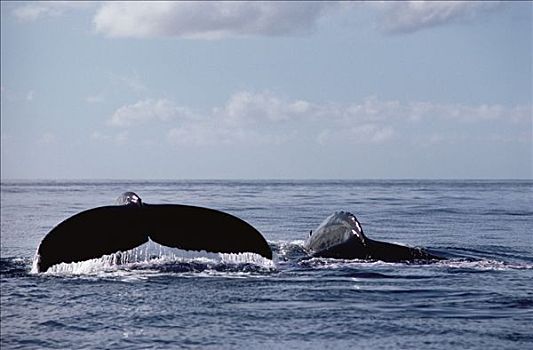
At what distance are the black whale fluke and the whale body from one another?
251cm

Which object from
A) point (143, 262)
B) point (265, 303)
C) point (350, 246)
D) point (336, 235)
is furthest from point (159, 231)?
point (336, 235)

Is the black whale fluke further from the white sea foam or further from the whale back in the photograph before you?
the whale back

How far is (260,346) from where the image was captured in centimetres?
679

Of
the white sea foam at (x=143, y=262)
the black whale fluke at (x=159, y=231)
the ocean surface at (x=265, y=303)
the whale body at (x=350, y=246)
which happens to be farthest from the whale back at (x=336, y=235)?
the black whale fluke at (x=159, y=231)

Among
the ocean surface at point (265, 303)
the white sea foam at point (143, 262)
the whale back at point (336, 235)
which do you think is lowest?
the ocean surface at point (265, 303)

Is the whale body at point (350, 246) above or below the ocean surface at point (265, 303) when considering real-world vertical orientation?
above

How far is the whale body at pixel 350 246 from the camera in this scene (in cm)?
1201

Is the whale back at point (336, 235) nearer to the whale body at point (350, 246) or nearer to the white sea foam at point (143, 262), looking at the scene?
the whale body at point (350, 246)

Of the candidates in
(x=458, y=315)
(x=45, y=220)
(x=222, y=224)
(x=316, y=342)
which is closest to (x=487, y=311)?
(x=458, y=315)

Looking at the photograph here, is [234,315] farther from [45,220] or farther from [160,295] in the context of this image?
[45,220]

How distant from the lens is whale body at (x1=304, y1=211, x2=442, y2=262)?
12.0 meters

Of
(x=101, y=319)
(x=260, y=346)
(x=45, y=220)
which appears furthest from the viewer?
(x=45, y=220)

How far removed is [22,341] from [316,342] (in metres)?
2.46

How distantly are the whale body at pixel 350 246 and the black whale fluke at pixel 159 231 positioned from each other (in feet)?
8.25
